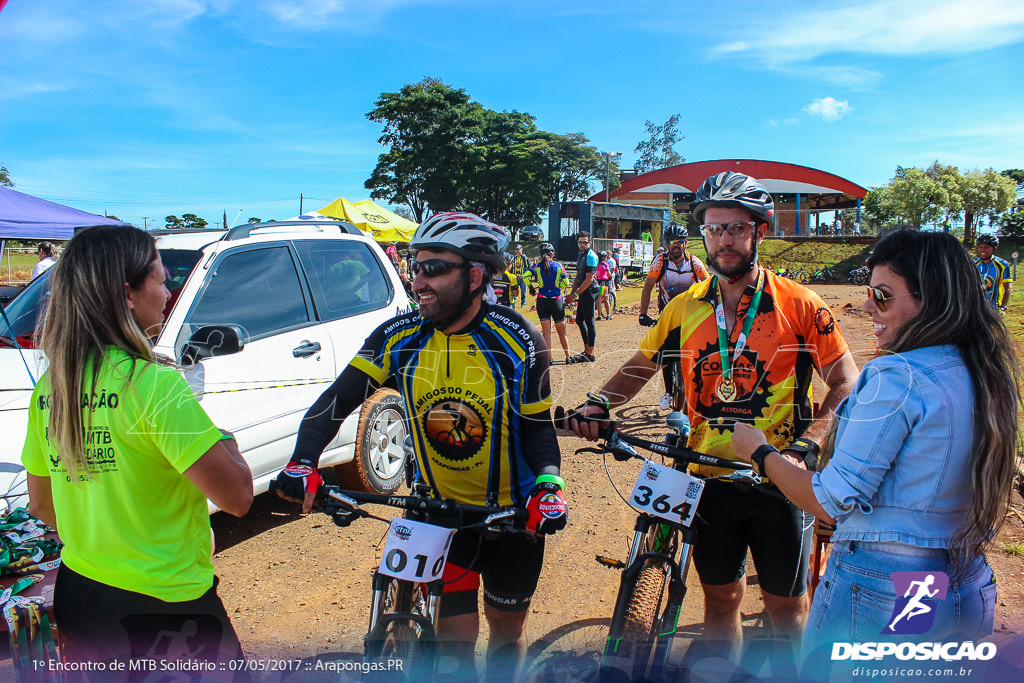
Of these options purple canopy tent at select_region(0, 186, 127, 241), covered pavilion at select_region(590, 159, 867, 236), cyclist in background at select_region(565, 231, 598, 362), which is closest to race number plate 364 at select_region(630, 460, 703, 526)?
cyclist in background at select_region(565, 231, 598, 362)

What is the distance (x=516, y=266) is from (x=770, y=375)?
497 inches

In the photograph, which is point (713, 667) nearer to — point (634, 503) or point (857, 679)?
point (634, 503)

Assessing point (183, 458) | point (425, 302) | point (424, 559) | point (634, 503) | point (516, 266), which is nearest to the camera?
point (183, 458)

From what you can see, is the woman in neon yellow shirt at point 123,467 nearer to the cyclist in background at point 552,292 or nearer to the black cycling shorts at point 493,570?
the black cycling shorts at point 493,570

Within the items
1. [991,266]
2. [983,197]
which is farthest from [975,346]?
[983,197]

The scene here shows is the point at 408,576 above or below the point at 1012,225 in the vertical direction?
below

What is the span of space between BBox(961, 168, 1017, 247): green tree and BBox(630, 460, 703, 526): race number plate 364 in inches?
1444

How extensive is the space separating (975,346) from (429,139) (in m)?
42.7

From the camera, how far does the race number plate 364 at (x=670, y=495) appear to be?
249 centimetres

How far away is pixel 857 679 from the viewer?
6.02ft

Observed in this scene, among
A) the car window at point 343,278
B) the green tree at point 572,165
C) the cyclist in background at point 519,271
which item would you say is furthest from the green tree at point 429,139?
the car window at point 343,278

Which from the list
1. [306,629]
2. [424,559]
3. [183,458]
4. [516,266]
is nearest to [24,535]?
[306,629]

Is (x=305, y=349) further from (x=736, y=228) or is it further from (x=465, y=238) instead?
(x=736, y=228)

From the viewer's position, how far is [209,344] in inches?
145
